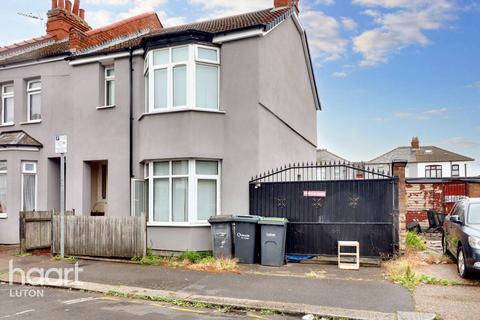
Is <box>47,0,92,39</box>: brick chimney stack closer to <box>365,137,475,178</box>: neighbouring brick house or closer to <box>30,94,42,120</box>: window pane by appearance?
<box>30,94,42,120</box>: window pane

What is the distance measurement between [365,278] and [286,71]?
28.1 ft

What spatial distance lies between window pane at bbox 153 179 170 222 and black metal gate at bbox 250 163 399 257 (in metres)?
2.49

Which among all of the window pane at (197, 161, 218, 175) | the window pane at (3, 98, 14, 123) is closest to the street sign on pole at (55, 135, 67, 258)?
the window pane at (197, 161, 218, 175)

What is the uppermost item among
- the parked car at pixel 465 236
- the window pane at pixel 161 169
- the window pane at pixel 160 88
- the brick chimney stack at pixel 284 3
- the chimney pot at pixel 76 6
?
the chimney pot at pixel 76 6

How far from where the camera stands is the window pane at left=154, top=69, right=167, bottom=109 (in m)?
12.3

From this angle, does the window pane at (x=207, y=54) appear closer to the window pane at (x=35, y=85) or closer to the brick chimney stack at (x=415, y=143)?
the window pane at (x=35, y=85)

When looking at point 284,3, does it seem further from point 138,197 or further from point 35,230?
point 35,230

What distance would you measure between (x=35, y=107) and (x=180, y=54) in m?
7.38

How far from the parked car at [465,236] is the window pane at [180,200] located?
→ 690 centimetres

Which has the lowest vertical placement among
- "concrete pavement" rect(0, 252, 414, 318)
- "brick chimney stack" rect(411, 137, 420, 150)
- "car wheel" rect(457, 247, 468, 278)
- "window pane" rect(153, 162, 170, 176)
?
"concrete pavement" rect(0, 252, 414, 318)

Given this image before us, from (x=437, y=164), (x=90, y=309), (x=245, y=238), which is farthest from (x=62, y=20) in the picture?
(x=437, y=164)

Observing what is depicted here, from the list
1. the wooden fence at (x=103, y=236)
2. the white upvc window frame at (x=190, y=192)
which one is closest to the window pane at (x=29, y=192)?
the wooden fence at (x=103, y=236)

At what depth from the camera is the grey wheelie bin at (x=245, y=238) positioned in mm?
10695

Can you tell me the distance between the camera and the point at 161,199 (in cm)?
1212
